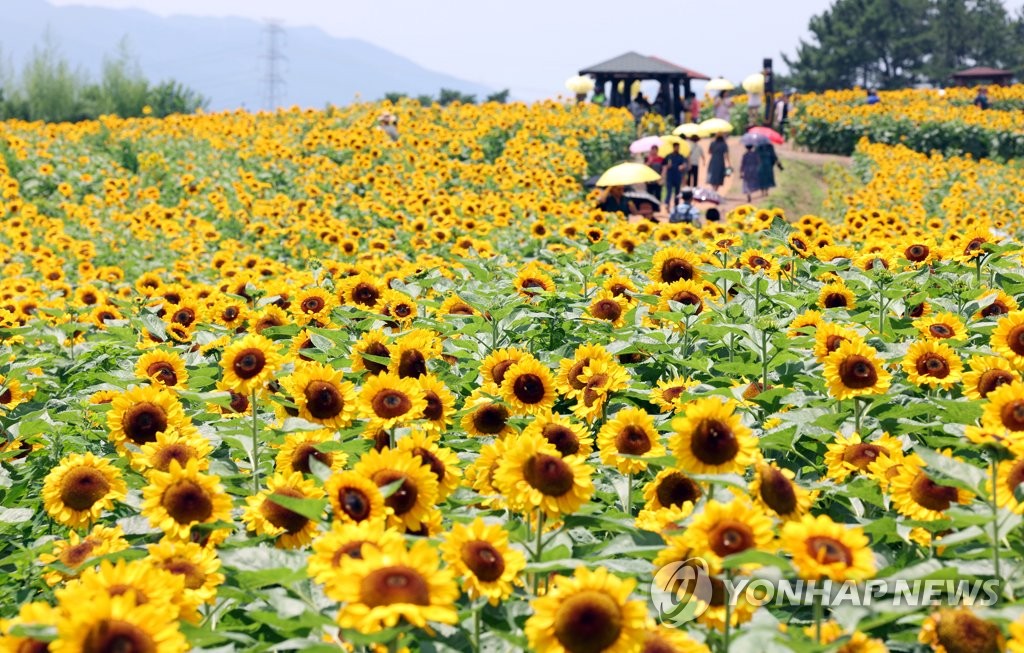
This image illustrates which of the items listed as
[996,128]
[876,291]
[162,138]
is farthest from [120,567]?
[996,128]

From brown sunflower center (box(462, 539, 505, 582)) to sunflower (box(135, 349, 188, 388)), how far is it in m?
2.31

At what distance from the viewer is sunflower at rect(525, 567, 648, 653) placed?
2000mm

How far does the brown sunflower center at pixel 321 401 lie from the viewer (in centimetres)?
336

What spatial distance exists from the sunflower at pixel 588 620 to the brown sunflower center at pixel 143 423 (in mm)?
1879

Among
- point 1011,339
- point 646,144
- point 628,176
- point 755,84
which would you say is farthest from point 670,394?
point 755,84

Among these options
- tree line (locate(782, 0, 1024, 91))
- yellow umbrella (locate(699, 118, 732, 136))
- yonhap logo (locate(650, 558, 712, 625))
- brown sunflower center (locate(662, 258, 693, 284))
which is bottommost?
yonhap logo (locate(650, 558, 712, 625))

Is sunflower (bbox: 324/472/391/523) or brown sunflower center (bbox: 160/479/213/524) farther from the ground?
sunflower (bbox: 324/472/391/523)

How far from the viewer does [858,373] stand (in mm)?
3285

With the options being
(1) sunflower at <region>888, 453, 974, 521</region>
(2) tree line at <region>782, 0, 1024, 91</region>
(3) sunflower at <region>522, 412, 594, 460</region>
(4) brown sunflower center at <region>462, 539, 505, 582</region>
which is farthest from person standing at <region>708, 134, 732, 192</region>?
(2) tree line at <region>782, 0, 1024, 91</region>

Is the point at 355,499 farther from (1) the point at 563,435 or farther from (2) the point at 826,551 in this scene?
(2) the point at 826,551

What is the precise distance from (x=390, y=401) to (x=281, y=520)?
24.1 inches

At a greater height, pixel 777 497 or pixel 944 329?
pixel 944 329

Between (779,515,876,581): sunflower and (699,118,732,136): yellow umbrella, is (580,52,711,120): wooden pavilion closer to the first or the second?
(699,118,732,136): yellow umbrella

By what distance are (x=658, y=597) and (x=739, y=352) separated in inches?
93.6
